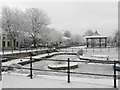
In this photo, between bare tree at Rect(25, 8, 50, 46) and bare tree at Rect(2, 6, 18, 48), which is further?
bare tree at Rect(25, 8, 50, 46)

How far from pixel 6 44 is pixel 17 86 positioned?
167 feet

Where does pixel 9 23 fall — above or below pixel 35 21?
below

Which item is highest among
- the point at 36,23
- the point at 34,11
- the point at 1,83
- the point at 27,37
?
the point at 34,11

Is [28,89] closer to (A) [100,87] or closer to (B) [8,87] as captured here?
(B) [8,87]

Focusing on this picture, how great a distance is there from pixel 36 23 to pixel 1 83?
35.6m

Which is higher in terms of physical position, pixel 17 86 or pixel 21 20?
pixel 21 20

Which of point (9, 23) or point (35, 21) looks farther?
point (35, 21)

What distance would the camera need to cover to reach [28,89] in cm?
486

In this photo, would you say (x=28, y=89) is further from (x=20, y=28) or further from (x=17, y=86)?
(x=20, y=28)

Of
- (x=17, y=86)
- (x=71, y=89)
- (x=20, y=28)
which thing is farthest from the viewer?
(x=20, y=28)

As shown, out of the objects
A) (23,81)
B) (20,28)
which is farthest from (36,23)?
(23,81)

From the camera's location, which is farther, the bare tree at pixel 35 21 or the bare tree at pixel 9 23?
the bare tree at pixel 35 21

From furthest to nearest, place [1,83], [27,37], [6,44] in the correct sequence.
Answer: [6,44]
[27,37]
[1,83]

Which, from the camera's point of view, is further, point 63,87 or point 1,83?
point 1,83
